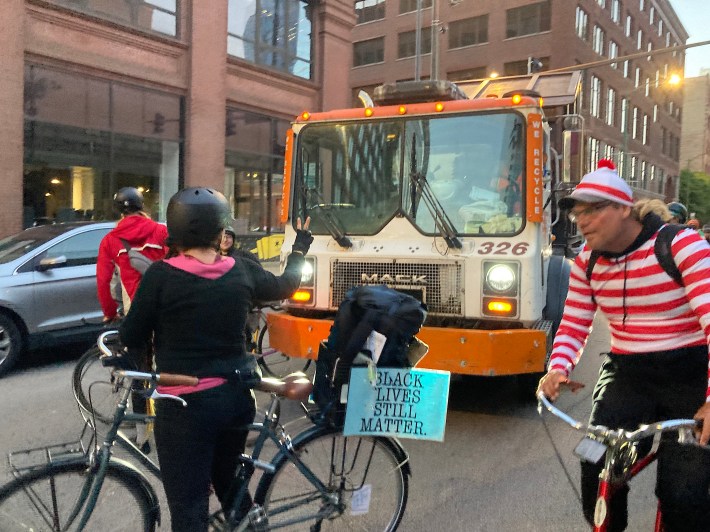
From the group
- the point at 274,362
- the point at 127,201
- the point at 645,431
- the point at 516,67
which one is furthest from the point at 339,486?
the point at 516,67

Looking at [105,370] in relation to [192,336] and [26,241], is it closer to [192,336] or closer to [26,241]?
[26,241]

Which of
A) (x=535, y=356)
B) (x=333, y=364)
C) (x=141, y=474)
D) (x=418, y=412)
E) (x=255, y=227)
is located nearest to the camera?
(x=141, y=474)

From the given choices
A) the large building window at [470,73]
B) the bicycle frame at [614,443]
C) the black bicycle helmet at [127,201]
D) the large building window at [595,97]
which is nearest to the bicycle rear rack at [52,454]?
the bicycle frame at [614,443]

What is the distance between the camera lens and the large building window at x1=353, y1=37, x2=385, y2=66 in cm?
4488

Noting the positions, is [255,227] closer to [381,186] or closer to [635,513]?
[381,186]

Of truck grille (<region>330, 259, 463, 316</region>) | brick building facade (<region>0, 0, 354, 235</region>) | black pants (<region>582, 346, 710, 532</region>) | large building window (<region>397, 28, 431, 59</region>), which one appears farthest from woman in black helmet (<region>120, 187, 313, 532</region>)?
large building window (<region>397, 28, 431, 59</region>)

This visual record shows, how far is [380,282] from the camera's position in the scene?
18.1ft

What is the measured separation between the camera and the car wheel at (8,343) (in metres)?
6.81

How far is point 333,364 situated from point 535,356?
2.34 meters

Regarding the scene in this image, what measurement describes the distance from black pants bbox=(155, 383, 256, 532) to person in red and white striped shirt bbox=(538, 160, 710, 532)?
1.34 m

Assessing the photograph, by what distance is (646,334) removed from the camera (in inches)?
105

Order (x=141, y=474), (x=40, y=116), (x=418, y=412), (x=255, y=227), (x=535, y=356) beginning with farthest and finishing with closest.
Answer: (x=255, y=227)
(x=40, y=116)
(x=535, y=356)
(x=418, y=412)
(x=141, y=474)

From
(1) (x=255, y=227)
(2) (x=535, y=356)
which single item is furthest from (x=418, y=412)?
(1) (x=255, y=227)

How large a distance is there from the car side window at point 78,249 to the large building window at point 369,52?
39.7m
